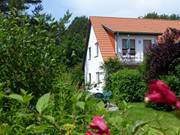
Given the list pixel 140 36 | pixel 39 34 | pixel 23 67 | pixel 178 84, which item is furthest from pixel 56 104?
pixel 140 36

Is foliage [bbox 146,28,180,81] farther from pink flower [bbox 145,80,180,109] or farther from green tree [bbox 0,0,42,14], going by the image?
pink flower [bbox 145,80,180,109]

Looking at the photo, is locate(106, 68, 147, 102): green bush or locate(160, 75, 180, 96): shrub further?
locate(106, 68, 147, 102): green bush

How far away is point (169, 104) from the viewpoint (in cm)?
124

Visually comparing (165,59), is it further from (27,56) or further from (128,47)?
(27,56)

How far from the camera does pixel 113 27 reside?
4125cm

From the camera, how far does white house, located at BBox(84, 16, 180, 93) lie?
40.2 m

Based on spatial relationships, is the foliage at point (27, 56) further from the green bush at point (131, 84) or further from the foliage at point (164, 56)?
the green bush at point (131, 84)

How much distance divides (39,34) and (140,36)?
1445 inches

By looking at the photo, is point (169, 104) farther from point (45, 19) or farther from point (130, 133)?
point (45, 19)

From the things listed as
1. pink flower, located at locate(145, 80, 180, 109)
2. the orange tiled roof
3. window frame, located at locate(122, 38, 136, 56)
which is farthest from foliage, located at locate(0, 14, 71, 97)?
window frame, located at locate(122, 38, 136, 56)

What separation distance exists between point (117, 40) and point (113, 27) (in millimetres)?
1415

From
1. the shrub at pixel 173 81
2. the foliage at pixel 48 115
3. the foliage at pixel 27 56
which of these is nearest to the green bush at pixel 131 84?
the shrub at pixel 173 81

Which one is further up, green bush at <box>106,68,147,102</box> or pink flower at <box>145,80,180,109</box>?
pink flower at <box>145,80,180,109</box>

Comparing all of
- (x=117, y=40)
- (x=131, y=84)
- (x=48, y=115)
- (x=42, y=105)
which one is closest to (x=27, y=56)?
(x=48, y=115)
